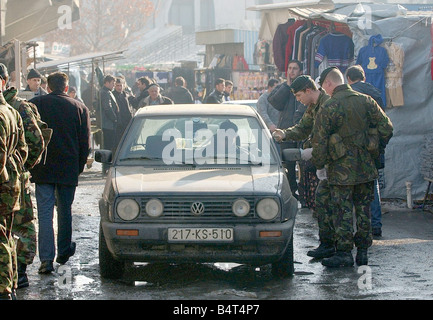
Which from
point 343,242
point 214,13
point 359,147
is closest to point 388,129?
point 359,147

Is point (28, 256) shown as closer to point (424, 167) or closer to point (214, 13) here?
point (424, 167)

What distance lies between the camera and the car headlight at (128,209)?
7211 millimetres

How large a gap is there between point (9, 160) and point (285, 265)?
2.93 m

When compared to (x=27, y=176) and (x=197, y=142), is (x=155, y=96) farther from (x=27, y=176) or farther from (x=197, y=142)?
(x=27, y=176)

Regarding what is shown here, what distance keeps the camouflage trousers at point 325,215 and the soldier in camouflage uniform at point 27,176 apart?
9.32 ft

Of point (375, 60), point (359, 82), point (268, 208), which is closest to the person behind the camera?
point (268, 208)

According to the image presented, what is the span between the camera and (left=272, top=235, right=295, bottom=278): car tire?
24.5 ft

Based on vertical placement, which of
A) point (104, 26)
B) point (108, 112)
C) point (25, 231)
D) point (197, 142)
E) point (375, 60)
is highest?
point (104, 26)

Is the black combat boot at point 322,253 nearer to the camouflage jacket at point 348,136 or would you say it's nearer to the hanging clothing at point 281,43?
the camouflage jacket at point 348,136

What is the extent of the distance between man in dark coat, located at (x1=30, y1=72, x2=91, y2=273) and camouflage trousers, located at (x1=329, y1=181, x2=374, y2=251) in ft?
7.90

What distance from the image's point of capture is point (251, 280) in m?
7.56

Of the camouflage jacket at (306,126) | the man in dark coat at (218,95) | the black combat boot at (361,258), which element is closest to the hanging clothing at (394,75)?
the camouflage jacket at (306,126)

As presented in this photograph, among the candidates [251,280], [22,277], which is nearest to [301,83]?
[251,280]
